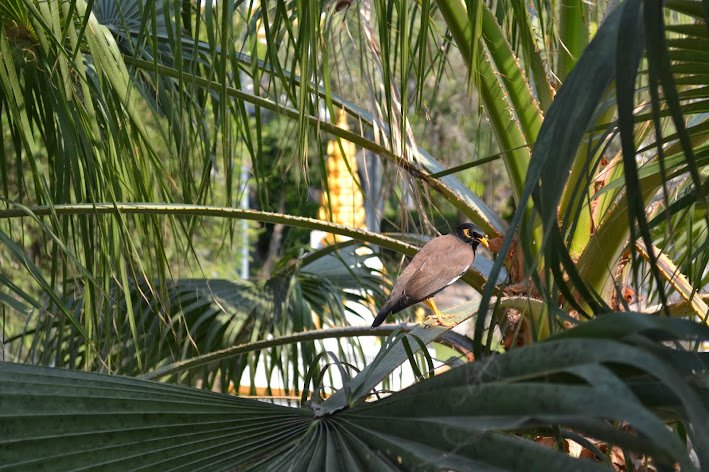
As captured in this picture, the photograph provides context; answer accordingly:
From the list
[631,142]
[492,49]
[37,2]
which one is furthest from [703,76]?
[37,2]

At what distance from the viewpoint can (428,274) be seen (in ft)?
8.75

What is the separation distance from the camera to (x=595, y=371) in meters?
0.57

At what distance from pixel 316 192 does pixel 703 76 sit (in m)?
15.5

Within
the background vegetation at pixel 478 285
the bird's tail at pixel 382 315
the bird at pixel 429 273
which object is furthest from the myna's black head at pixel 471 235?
the background vegetation at pixel 478 285

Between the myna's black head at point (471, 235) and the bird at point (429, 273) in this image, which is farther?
the myna's black head at point (471, 235)

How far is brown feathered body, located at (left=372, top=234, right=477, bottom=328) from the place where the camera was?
263cm

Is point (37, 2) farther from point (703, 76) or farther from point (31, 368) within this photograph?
point (703, 76)

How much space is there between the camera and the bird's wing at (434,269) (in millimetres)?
2627

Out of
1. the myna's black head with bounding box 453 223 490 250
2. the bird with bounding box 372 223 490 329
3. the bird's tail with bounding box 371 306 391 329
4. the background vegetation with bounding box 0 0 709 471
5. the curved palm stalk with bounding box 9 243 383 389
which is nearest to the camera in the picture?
the background vegetation with bounding box 0 0 709 471

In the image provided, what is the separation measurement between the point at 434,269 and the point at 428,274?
0.03m

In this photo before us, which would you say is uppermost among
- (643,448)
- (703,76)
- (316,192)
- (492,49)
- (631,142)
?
(316,192)

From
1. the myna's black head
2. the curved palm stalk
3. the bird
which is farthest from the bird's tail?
the myna's black head

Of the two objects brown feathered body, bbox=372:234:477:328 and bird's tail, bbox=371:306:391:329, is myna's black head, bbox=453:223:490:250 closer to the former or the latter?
brown feathered body, bbox=372:234:477:328

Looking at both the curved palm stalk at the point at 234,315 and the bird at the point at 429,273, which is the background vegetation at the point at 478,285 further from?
the curved palm stalk at the point at 234,315
